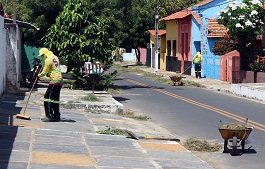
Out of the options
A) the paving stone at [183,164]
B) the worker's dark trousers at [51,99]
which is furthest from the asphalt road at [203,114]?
the worker's dark trousers at [51,99]

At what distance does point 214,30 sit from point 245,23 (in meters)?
8.30

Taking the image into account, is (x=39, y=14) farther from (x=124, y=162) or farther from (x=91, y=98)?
(x=124, y=162)

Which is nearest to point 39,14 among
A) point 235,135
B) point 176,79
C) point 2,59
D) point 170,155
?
point 176,79

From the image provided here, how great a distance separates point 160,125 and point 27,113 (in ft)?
11.5

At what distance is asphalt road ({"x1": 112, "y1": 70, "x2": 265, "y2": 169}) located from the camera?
1170cm

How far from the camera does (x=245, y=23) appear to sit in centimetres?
3172

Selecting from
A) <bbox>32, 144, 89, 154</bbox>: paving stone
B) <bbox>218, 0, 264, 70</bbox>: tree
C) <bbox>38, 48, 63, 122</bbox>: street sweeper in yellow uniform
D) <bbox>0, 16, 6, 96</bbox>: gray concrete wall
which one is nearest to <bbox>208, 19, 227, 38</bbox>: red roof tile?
<bbox>218, 0, 264, 70</bbox>: tree

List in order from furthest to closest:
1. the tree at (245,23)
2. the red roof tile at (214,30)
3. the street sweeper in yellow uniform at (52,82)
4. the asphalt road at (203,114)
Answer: the red roof tile at (214,30), the tree at (245,23), the street sweeper in yellow uniform at (52,82), the asphalt road at (203,114)

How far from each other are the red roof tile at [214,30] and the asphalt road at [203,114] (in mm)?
10931

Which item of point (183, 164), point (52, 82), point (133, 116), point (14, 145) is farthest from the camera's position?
point (133, 116)

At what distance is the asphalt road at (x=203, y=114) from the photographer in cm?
1170

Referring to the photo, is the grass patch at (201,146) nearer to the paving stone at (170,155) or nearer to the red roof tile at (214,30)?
the paving stone at (170,155)

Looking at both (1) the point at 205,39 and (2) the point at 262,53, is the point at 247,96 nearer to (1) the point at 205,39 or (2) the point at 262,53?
(2) the point at 262,53

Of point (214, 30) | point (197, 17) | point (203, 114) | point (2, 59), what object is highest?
point (197, 17)
